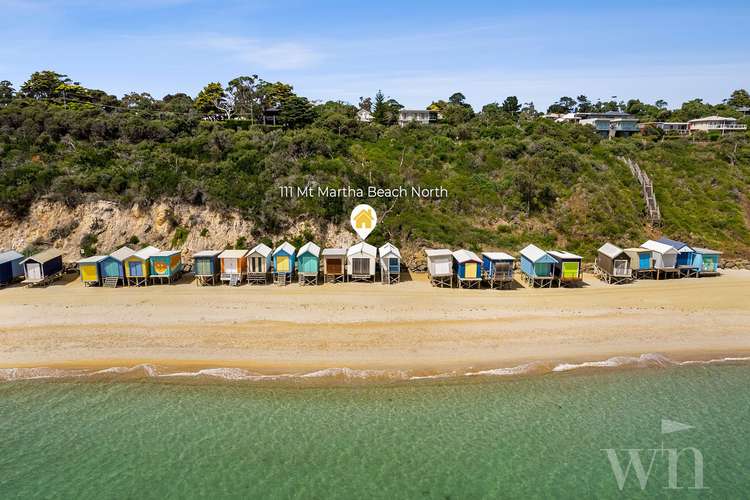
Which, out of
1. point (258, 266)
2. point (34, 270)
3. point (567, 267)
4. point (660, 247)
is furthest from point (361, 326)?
point (660, 247)

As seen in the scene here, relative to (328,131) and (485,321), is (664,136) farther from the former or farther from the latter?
(485,321)

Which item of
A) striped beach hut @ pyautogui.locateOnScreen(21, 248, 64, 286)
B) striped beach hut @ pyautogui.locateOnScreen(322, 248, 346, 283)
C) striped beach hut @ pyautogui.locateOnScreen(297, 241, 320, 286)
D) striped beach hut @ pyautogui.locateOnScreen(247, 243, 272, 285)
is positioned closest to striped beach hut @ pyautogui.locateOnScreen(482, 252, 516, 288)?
striped beach hut @ pyautogui.locateOnScreen(322, 248, 346, 283)

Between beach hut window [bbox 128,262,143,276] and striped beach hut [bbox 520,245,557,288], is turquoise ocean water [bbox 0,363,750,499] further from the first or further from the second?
beach hut window [bbox 128,262,143,276]

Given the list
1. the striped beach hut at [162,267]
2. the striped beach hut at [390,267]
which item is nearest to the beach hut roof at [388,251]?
the striped beach hut at [390,267]

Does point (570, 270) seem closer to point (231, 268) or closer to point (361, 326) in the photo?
point (361, 326)

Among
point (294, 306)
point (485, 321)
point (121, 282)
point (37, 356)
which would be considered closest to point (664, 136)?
point (485, 321)

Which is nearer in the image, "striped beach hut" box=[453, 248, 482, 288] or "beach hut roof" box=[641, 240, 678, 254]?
"striped beach hut" box=[453, 248, 482, 288]
